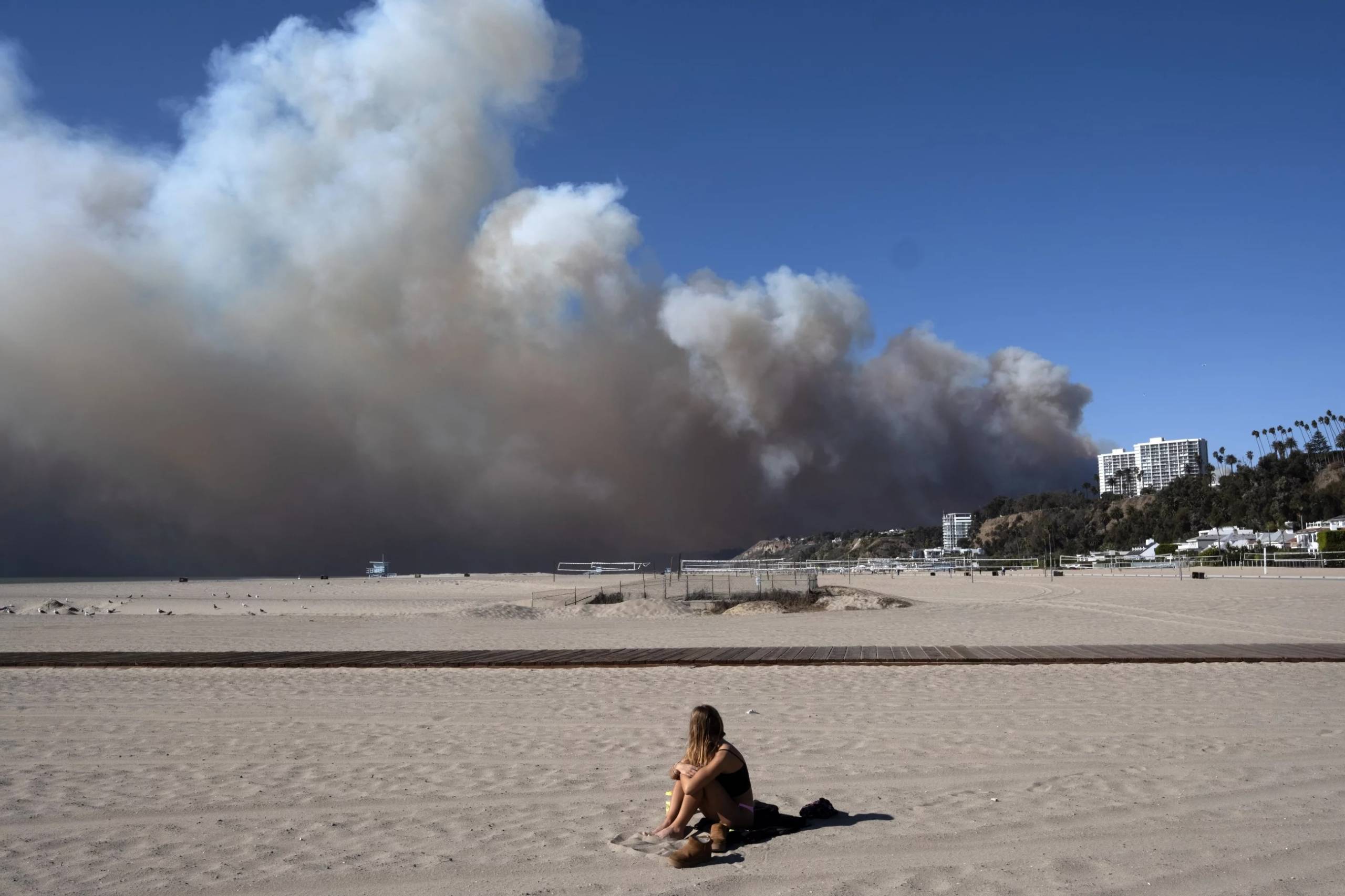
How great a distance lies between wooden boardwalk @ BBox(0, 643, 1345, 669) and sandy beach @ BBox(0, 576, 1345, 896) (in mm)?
579

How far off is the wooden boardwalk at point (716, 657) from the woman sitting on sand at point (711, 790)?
9153 millimetres

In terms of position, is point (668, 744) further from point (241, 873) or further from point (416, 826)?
point (241, 873)

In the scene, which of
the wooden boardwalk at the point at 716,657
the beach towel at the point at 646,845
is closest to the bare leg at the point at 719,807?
the beach towel at the point at 646,845

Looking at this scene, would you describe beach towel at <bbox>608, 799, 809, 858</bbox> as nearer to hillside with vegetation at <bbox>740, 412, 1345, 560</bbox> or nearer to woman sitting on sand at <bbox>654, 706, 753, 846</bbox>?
woman sitting on sand at <bbox>654, 706, 753, 846</bbox>

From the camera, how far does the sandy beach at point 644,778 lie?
532 centimetres

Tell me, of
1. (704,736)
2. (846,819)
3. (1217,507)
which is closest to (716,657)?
(846,819)

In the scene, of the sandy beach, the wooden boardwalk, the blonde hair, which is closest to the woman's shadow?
the sandy beach

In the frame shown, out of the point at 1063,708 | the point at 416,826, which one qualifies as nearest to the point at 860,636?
the point at 1063,708

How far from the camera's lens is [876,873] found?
5.21 meters

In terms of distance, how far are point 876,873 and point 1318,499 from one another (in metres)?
142

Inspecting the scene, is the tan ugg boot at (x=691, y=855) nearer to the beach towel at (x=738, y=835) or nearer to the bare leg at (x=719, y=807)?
the beach towel at (x=738, y=835)

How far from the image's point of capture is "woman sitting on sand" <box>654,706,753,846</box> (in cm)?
586

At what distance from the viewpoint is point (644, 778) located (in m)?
7.65

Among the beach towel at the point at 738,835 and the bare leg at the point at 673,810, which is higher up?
the bare leg at the point at 673,810
